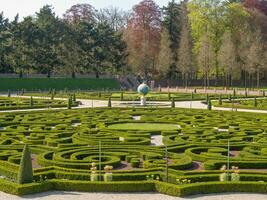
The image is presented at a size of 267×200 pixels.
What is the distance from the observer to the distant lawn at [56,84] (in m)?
69.3

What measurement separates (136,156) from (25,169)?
4746mm

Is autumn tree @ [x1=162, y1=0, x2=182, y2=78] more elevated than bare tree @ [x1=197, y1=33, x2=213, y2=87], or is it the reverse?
autumn tree @ [x1=162, y1=0, x2=182, y2=78]

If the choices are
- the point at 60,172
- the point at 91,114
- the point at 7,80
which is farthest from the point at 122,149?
the point at 7,80

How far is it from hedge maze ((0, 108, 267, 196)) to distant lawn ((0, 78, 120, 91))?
136 ft

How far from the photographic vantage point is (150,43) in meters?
83.1

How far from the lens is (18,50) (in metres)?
70.8

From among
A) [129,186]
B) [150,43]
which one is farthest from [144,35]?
[129,186]

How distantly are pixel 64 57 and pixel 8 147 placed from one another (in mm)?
59222

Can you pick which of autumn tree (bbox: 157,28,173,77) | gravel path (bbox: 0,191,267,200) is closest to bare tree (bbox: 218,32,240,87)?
autumn tree (bbox: 157,28,173,77)

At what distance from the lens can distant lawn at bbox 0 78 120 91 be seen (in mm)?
69312

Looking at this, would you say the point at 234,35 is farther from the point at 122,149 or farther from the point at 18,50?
the point at 122,149

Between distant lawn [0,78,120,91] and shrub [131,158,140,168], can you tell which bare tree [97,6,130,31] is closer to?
distant lawn [0,78,120,91]

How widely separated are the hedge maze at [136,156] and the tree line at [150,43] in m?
44.8

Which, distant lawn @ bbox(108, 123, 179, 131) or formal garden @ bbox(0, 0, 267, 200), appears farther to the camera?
distant lawn @ bbox(108, 123, 179, 131)
